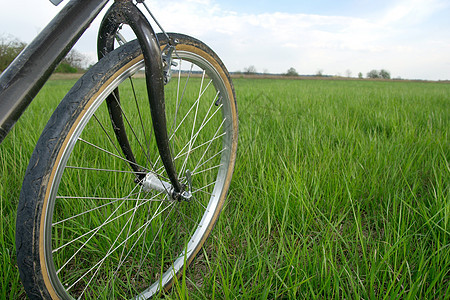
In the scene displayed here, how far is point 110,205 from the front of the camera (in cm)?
127

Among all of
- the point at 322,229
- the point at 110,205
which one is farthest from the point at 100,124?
the point at 322,229

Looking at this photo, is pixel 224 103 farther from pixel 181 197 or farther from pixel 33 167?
pixel 33 167

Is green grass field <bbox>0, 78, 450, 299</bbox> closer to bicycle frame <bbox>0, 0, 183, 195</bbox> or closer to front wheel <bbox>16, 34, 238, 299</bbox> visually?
front wheel <bbox>16, 34, 238, 299</bbox>

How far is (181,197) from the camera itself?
1080mm

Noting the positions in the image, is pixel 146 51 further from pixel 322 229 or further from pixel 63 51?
pixel 322 229

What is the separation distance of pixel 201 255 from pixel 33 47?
0.92 meters

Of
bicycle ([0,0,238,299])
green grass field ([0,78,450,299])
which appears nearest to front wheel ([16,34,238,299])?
bicycle ([0,0,238,299])

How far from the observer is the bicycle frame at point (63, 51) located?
1.83 feet

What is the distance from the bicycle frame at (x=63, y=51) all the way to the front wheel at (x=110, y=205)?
0.14ft

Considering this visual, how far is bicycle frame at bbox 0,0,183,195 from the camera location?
56 cm

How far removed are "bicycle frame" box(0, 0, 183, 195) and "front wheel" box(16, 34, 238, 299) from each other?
0.04 metres

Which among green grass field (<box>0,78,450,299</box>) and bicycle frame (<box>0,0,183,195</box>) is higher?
bicycle frame (<box>0,0,183,195</box>)

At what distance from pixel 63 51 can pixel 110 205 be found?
80cm

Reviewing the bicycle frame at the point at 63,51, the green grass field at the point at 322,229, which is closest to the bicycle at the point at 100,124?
the bicycle frame at the point at 63,51
